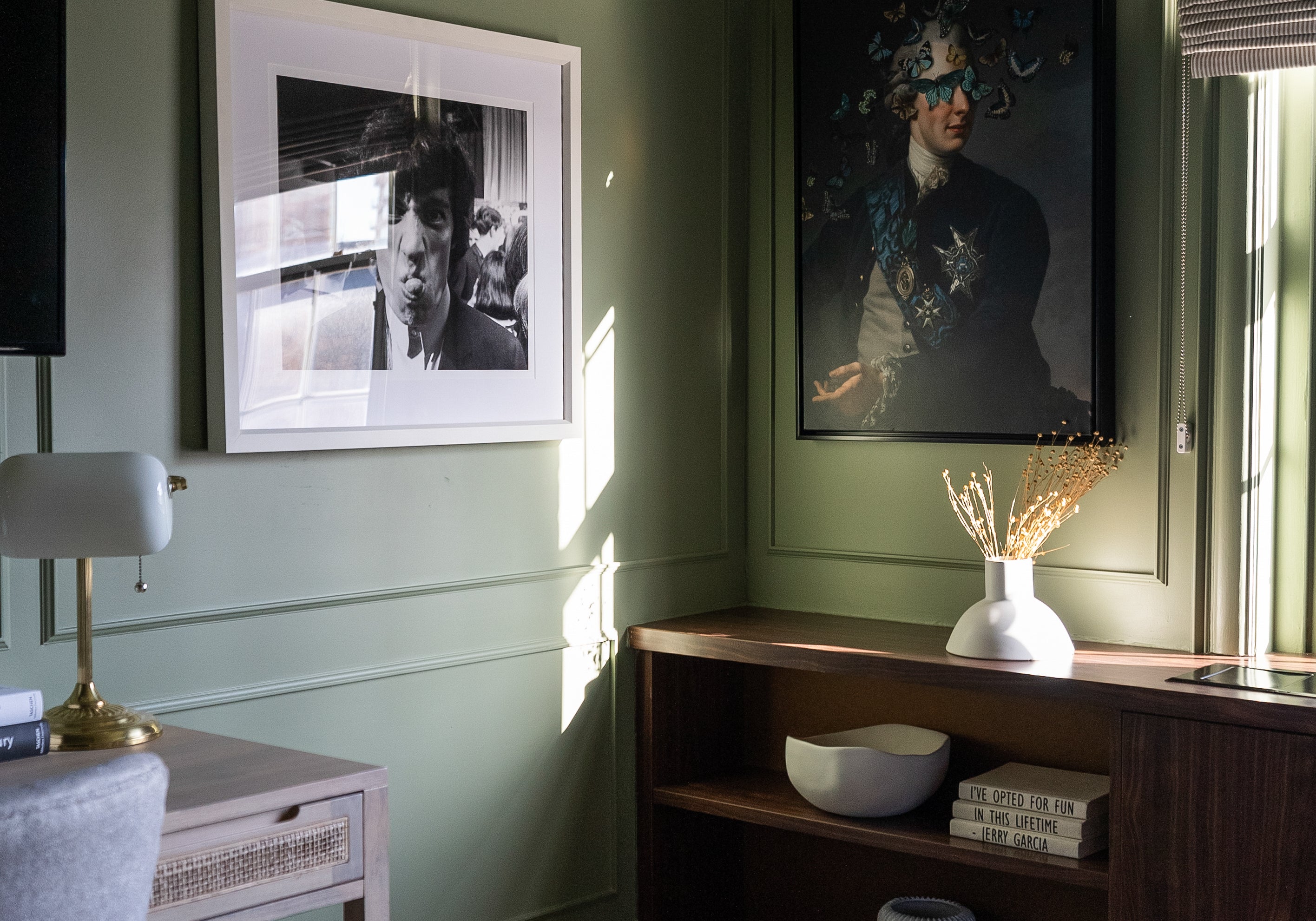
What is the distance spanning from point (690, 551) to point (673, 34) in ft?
4.08

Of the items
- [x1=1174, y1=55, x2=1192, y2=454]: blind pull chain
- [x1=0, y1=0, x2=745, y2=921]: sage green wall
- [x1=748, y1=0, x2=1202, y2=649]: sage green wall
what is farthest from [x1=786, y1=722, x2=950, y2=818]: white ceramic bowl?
[x1=1174, y1=55, x2=1192, y2=454]: blind pull chain

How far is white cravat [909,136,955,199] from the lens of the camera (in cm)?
298

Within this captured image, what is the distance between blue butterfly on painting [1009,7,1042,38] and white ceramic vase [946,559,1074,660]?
3.67 feet

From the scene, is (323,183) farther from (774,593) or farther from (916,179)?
(774,593)

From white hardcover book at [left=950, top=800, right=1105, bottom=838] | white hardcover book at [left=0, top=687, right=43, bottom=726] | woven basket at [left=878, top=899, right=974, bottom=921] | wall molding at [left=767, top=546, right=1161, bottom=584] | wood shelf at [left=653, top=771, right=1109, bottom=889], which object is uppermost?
wall molding at [left=767, top=546, right=1161, bottom=584]

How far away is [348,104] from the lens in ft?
8.38

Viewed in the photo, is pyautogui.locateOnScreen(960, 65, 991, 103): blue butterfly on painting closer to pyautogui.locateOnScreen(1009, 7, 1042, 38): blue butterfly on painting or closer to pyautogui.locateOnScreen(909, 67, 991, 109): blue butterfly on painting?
pyautogui.locateOnScreen(909, 67, 991, 109): blue butterfly on painting

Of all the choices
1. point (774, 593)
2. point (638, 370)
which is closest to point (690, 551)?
point (774, 593)

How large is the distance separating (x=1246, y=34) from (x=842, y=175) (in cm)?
93

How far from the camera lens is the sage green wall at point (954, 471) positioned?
107 inches

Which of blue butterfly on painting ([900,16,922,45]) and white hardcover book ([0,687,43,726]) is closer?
white hardcover book ([0,687,43,726])

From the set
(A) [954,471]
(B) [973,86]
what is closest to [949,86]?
(B) [973,86]

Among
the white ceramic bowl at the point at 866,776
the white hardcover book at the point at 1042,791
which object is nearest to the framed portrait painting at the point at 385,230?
the white ceramic bowl at the point at 866,776

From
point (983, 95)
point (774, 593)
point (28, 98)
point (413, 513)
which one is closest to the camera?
point (28, 98)
